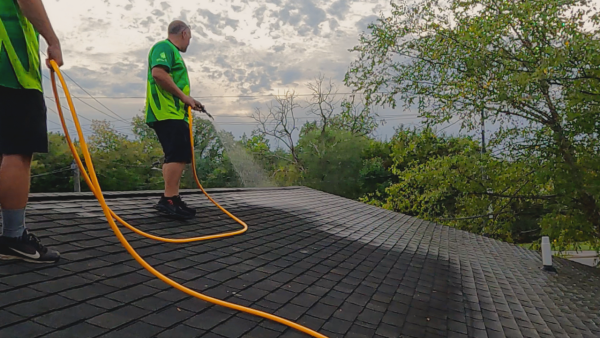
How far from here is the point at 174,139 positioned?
3.27 meters

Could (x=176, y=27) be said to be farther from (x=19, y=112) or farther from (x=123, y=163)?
(x=123, y=163)

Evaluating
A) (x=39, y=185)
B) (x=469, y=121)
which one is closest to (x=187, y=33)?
(x=469, y=121)

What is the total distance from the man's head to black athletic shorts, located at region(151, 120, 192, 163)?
2.01 ft

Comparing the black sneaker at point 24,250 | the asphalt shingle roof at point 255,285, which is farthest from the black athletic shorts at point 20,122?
the asphalt shingle roof at point 255,285

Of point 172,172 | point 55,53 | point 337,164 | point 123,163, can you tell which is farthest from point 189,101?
point 123,163

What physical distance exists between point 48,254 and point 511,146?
13204 mm

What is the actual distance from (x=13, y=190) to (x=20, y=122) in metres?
0.30

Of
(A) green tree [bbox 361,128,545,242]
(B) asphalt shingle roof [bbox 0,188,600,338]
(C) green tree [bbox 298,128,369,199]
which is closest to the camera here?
(B) asphalt shingle roof [bbox 0,188,600,338]

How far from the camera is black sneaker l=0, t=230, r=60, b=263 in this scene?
1.88m

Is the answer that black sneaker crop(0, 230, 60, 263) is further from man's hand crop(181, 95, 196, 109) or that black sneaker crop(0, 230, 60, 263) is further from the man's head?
the man's head

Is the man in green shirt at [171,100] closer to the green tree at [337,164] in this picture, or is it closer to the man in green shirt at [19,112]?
the man in green shirt at [19,112]

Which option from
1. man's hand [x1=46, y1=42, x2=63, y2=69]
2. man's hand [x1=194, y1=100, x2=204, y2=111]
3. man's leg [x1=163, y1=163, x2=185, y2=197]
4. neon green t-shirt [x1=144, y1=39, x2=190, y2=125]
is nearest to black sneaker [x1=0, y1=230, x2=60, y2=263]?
man's hand [x1=46, y1=42, x2=63, y2=69]

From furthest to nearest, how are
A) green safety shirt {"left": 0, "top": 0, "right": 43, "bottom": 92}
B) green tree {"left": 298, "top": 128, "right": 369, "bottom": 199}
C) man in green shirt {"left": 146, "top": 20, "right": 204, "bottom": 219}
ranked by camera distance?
1. green tree {"left": 298, "top": 128, "right": 369, "bottom": 199}
2. man in green shirt {"left": 146, "top": 20, "right": 204, "bottom": 219}
3. green safety shirt {"left": 0, "top": 0, "right": 43, "bottom": 92}

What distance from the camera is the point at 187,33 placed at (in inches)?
134
